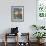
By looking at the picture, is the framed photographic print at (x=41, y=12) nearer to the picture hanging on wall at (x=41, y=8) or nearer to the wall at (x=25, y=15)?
the picture hanging on wall at (x=41, y=8)

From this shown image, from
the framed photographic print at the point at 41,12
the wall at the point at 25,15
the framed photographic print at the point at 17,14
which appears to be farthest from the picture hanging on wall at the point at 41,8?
Result: the framed photographic print at the point at 17,14

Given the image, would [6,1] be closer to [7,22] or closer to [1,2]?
[1,2]

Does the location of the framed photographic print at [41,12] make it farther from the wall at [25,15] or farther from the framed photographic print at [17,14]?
the framed photographic print at [17,14]

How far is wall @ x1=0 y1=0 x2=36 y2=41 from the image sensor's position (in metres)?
7.44

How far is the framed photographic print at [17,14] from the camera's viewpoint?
7.47 m

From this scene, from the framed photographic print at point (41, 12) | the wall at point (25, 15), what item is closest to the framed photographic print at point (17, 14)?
the wall at point (25, 15)

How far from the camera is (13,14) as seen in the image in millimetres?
7496

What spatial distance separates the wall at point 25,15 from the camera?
7.44 meters

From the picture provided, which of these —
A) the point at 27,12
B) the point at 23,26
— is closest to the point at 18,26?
the point at 23,26

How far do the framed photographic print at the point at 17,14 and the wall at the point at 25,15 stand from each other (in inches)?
5.7

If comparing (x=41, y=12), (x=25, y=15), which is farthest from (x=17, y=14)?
(x=41, y=12)

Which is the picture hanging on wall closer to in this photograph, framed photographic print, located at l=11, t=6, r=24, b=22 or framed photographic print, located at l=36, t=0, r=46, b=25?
framed photographic print, located at l=36, t=0, r=46, b=25

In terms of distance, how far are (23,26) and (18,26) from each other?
25cm

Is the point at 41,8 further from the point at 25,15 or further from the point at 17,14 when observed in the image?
the point at 17,14
